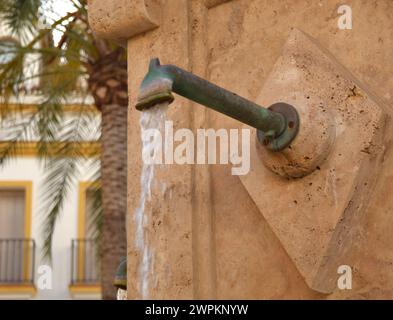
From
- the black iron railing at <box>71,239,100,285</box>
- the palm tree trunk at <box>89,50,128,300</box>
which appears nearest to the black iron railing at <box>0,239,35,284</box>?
the black iron railing at <box>71,239,100,285</box>

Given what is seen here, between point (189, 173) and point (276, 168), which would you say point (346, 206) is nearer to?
point (276, 168)

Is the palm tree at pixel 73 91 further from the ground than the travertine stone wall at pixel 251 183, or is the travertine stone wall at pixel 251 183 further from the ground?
the palm tree at pixel 73 91

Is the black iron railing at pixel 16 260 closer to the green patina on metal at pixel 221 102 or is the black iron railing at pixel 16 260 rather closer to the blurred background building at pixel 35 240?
the blurred background building at pixel 35 240

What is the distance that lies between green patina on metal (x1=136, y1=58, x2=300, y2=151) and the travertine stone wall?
0.13 metres

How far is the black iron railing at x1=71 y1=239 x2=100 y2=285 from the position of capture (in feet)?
63.4

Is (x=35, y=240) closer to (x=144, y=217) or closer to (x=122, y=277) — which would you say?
(x=122, y=277)

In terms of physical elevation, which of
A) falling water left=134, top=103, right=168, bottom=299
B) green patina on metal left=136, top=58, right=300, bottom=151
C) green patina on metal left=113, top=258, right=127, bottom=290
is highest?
green patina on metal left=136, top=58, right=300, bottom=151

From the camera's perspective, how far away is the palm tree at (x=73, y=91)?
9.00 meters

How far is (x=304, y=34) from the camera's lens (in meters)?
2.67

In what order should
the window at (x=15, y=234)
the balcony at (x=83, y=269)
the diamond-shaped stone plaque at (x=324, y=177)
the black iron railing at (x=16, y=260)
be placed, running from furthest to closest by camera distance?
the window at (x=15, y=234), the black iron railing at (x=16, y=260), the balcony at (x=83, y=269), the diamond-shaped stone plaque at (x=324, y=177)

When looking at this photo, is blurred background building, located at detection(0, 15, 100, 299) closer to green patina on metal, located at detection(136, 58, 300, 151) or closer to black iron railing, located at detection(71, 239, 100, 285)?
black iron railing, located at detection(71, 239, 100, 285)

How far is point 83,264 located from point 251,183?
17188 millimetres

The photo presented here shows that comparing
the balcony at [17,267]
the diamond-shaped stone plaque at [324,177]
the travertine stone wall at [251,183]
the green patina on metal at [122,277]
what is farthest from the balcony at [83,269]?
the diamond-shaped stone plaque at [324,177]

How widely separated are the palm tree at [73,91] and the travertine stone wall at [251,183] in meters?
5.97
